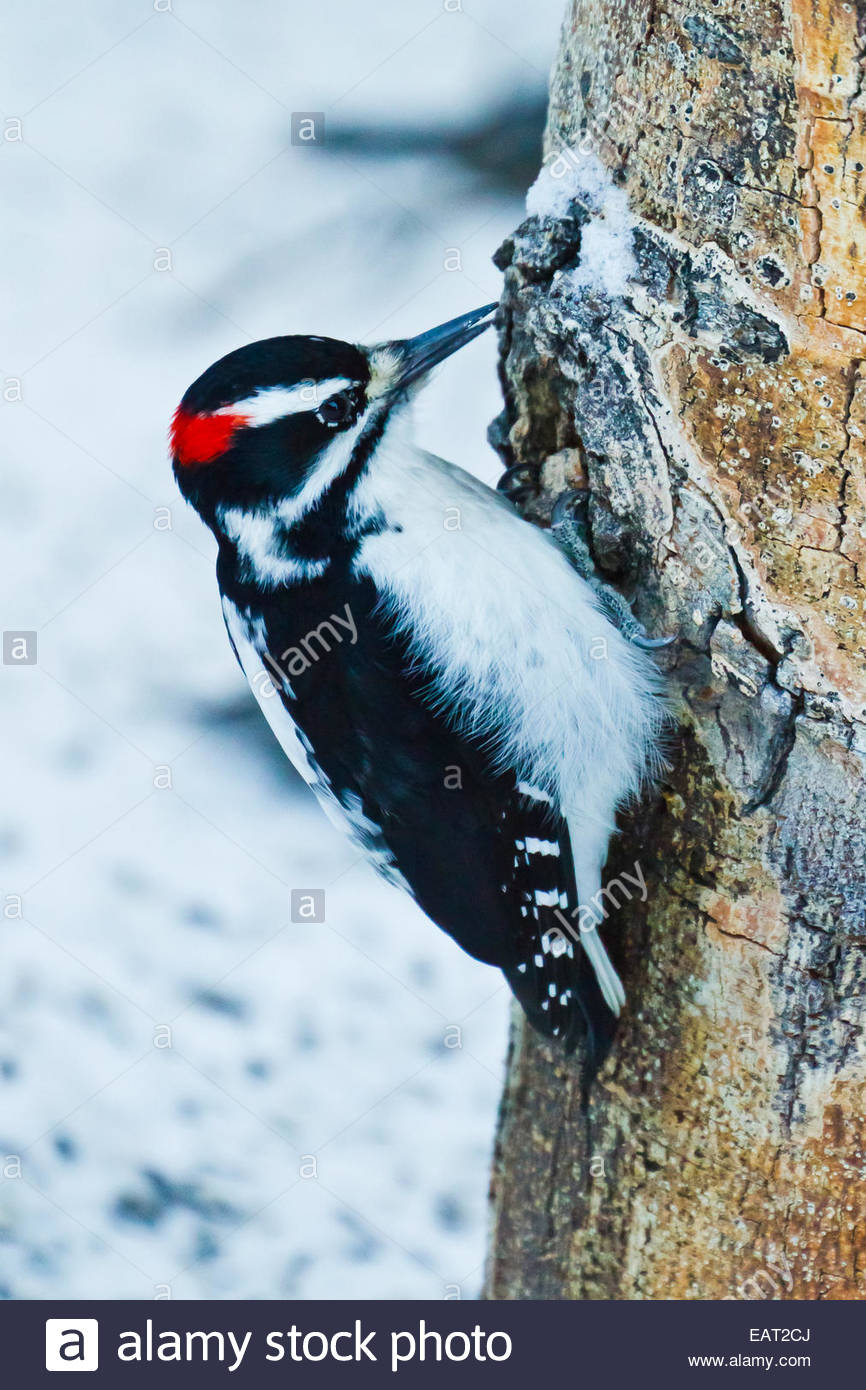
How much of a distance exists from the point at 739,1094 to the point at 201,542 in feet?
→ 7.38

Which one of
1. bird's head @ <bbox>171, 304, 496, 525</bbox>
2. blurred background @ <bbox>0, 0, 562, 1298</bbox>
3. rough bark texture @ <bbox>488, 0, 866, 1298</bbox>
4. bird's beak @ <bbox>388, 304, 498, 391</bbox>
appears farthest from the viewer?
blurred background @ <bbox>0, 0, 562, 1298</bbox>

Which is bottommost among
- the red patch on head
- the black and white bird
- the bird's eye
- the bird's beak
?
the black and white bird

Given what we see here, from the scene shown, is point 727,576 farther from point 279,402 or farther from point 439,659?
point 279,402

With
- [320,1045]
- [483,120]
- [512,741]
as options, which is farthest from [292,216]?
[320,1045]

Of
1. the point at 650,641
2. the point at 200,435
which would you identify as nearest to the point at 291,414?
the point at 200,435

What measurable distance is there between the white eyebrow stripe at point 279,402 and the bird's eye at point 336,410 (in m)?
0.01

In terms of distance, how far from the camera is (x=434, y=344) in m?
1.84

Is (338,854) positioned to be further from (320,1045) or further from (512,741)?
(512,741)

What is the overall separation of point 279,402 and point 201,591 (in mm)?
1726

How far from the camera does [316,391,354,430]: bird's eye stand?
1.73 metres

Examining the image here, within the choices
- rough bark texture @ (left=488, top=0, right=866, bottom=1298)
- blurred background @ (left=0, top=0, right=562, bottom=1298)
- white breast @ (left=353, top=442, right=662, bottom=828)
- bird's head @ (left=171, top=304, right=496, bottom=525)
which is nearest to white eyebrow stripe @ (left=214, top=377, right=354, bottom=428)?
bird's head @ (left=171, top=304, right=496, bottom=525)

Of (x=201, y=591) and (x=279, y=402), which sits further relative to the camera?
(x=201, y=591)

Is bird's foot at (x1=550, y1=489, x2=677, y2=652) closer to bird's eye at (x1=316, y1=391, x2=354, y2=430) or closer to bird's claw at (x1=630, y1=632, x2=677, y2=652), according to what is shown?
bird's claw at (x1=630, y1=632, x2=677, y2=652)

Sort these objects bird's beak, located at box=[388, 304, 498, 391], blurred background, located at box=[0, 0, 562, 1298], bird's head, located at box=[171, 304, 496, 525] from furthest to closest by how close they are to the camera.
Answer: blurred background, located at box=[0, 0, 562, 1298] < bird's beak, located at box=[388, 304, 498, 391] < bird's head, located at box=[171, 304, 496, 525]
